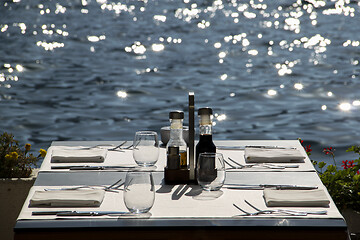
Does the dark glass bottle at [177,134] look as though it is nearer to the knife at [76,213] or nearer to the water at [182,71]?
the knife at [76,213]

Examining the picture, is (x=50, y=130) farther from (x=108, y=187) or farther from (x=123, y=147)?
(x=108, y=187)

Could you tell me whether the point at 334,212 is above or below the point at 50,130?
below

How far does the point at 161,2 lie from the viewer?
18.5 meters

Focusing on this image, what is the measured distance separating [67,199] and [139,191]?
0.25 meters

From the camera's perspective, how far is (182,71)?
9859 mm

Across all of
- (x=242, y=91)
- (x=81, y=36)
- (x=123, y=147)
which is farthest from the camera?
(x=81, y=36)

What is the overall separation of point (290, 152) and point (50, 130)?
4577mm

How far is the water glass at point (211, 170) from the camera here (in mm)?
1867

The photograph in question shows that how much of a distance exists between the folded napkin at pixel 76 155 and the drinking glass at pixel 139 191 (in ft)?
2.35

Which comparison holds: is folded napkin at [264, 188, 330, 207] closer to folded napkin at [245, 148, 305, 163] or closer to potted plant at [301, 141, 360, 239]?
folded napkin at [245, 148, 305, 163]

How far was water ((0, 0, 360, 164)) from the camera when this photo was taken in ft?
22.6

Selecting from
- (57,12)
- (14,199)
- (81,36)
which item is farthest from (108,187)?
(57,12)

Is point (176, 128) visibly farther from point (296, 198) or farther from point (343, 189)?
point (343, 189)

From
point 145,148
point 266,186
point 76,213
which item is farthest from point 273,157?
point 76,213
